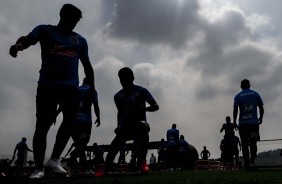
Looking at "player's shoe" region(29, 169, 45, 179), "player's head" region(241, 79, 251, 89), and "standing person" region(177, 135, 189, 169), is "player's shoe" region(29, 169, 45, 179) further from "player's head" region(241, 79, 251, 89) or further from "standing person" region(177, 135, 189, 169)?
"standing person" region(177, 135, 189, 169)

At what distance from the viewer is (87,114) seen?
316 inches

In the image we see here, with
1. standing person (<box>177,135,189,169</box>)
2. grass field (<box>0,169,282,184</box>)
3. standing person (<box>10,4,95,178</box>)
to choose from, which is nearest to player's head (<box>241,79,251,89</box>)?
grass field (<box>0,169,282,184</box>)

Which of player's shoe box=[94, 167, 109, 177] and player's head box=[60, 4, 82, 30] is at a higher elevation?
player's head box=[60, 4, 82, 30]

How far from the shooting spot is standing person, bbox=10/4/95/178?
432 cm

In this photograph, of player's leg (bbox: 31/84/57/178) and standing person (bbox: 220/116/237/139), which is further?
standing person (bbox: 220/116/237/139)

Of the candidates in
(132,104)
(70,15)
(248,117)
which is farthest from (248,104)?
(70,15)

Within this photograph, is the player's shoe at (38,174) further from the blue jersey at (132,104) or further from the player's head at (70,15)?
the blue jersey at (132,104)

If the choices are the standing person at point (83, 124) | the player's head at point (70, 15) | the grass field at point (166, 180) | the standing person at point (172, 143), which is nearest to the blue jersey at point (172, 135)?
the standing person at point (172, 143)

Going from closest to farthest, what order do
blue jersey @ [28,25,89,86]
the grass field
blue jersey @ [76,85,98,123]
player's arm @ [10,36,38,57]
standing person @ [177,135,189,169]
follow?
the grass field → player's arm @ [10,36,38,57] → blue jersey @ [28,25,89,86] → blue jersey @ [76,85,98,123] → standing person @ [177,135,189,169]

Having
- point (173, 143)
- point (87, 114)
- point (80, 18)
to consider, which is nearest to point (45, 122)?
point (80, 18)

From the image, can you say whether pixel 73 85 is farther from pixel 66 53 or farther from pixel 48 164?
pixel 48 164

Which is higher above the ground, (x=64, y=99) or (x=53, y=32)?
(x=53, y=32)

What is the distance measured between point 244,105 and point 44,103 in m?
5.44

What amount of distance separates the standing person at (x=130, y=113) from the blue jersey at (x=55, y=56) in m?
1.64
